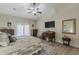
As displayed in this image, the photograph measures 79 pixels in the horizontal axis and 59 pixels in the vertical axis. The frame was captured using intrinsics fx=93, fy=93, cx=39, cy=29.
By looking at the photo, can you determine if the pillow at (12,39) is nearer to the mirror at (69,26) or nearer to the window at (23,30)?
the window at (23,30)

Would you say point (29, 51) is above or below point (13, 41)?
below

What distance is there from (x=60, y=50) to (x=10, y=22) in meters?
1.17

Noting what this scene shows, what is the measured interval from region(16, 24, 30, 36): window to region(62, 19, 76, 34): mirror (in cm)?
77

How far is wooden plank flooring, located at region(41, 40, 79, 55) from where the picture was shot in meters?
1.84

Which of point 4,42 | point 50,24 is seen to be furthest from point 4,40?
point 50,24

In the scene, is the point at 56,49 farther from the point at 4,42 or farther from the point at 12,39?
the point at 4,42

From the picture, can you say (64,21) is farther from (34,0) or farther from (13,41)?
(13,41)

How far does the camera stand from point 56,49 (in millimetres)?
1897

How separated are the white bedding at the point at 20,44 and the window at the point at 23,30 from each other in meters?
0.09

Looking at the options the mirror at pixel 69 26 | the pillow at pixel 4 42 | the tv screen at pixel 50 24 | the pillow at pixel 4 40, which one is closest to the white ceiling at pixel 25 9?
the tv screen at pixel 50 24

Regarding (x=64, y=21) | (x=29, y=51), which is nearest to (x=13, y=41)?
(x=29, y=51)

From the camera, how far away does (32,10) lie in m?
1.87

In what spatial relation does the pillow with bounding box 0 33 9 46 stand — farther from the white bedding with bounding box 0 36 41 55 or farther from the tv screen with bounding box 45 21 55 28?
the tv screen with bounding box 45 21 55 28
